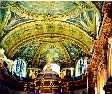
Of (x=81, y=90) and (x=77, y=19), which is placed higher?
(x=77, y=19)

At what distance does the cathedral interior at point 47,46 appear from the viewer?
1923 cm

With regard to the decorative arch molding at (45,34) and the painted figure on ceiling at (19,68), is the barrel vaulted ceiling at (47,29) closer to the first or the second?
the decorative arch molding at (45,34)

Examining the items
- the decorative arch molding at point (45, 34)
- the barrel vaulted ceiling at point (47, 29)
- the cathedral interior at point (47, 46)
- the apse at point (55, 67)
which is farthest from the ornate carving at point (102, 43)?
the apse at point (55, 67)

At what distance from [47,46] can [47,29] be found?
1.82 metres

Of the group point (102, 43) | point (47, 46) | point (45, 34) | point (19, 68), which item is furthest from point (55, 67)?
point (102, 43)

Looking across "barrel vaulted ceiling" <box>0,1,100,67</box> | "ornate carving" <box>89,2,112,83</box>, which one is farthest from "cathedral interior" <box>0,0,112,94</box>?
"ornate carving" <box>89,2,112,83</box>

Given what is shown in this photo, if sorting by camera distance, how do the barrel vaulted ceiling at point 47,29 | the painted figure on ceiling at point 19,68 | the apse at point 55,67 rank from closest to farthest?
1. the barrel vaulted ceiling at point 47,29
2. the painted figure on ceiling at point 19,68
3. the apse at point 55,67

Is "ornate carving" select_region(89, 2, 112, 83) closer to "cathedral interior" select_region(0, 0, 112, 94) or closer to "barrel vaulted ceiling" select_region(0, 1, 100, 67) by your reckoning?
"cathedral interior" select_region(0, 0, 112, 94)

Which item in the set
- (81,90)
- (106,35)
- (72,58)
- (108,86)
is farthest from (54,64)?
(108,86)

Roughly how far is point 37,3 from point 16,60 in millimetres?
4568

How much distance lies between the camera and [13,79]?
823 inches

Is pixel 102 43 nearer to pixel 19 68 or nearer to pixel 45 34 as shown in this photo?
pixel 45 34

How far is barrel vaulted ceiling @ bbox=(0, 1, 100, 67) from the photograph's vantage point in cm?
1917

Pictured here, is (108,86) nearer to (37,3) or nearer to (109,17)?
(109,17)
